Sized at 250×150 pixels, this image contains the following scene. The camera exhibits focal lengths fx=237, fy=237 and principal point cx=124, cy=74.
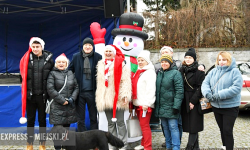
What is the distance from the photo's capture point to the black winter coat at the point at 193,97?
355 cm

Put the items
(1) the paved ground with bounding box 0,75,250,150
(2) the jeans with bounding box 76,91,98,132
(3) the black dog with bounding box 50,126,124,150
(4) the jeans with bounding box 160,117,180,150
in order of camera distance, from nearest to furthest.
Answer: (3) the black dog with bounding box 50,126,124,150, (4) the jeans with bounding box 160,117,180,150, (2) the jeans with bounding box 76,91,98,132, (1) the paved ground with bounding box 0,75,250,150

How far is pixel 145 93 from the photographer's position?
3697 mm

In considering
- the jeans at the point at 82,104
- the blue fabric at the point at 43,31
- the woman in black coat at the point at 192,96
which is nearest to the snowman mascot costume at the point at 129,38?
the jeans at the point at 82,104

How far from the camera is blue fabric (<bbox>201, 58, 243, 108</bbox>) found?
323 centimetres

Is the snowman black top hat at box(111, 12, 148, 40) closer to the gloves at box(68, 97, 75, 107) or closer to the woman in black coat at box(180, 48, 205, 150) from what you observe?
the woman in black coat at box(180, 48, 205, 150)

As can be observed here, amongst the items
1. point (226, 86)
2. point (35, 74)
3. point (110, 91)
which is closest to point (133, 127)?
point (110, 91)

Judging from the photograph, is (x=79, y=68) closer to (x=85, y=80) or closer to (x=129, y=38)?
(x=85, y=80)

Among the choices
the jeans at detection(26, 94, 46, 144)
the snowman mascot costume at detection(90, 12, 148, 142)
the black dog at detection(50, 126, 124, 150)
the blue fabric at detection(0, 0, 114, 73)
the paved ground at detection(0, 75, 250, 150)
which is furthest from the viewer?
the blue fabric at detection(0, 0, 114, 73)

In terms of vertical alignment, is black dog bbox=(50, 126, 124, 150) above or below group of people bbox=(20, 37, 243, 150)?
below

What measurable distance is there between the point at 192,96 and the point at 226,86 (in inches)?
19.7

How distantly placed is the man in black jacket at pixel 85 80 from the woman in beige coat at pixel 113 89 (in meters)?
0.19

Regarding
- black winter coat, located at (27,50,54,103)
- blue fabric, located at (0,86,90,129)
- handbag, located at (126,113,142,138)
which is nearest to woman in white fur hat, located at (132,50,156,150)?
handbag, located at (126,113,142,138)

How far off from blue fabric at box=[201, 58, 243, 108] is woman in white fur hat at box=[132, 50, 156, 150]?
2.55 ft

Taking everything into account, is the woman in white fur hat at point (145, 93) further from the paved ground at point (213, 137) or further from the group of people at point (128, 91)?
the paved ground at point (213, 137)
